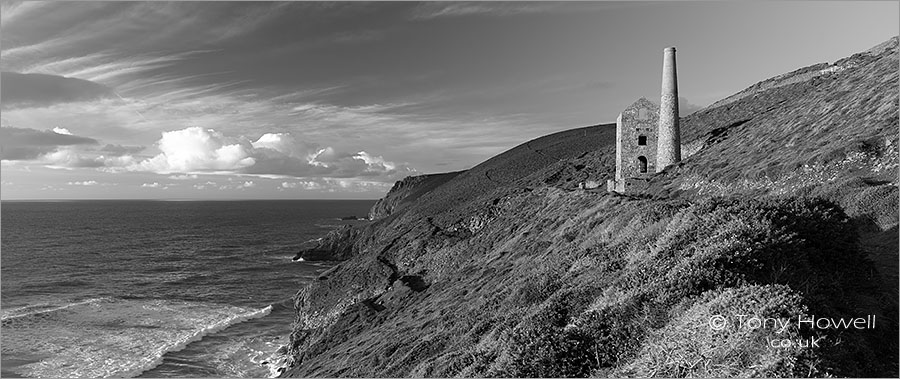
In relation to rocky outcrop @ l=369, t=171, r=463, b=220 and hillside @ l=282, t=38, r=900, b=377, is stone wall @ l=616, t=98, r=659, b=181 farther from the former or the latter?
rocky outcrop @ l=369, t=171, r=463, b=220

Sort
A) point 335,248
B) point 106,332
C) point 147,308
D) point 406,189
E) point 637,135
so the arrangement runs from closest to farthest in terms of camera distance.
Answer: point 637,135
point 106,332
point 147,308
point 335,248
point 406,189

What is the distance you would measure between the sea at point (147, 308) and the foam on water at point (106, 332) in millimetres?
110

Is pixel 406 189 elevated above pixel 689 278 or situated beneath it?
elevated above

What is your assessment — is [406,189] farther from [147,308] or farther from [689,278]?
[689,278]

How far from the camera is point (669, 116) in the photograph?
37562 millimetres

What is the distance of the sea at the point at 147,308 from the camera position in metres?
36.8

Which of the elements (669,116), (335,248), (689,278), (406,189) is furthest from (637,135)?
(406,189)

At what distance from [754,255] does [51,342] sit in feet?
176

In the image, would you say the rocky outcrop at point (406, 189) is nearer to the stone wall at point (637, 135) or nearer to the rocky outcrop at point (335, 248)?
the rocky outcrop at point (335, 248)

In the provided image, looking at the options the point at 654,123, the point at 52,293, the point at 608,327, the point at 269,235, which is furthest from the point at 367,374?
the point at 269,235

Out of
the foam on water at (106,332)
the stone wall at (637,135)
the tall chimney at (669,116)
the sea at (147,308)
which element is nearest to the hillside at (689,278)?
the tall chimney at (669,116)

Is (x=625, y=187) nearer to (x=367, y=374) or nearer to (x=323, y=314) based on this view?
(x=367, y=374)

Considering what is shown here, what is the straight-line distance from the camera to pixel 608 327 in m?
10.3

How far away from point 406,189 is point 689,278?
13636 centimetres
